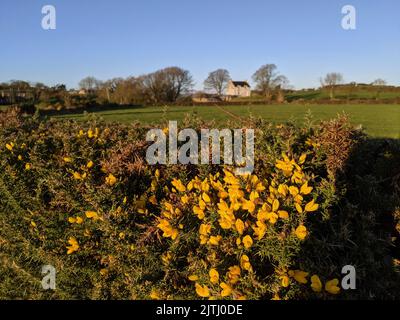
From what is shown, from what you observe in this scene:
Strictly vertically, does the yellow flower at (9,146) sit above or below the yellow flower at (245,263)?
above

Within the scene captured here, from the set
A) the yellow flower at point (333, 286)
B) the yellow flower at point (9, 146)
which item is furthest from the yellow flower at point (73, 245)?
the yellow flower at point (333, 286)

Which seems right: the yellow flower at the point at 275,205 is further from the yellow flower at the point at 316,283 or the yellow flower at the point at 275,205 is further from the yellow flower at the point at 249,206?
the yellow flower at the point at 316,283

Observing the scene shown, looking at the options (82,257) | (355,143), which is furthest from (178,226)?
(355,143)

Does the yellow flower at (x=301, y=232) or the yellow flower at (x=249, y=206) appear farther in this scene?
the yellow flower at (x=249, y=206)

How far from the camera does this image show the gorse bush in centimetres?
185

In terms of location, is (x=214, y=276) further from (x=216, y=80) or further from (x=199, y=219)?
(x=216, y=80)

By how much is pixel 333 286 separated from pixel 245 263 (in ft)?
1.38

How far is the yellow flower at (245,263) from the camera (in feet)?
5.85

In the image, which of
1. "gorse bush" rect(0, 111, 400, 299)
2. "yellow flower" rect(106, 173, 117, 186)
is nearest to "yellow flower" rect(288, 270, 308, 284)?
"gorse bush" rect(0, 111, 400, 299)

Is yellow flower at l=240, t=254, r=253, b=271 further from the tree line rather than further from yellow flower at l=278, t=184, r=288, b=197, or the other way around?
the tree line

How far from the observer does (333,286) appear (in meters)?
1.65

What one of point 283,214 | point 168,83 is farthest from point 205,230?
point 168,83
